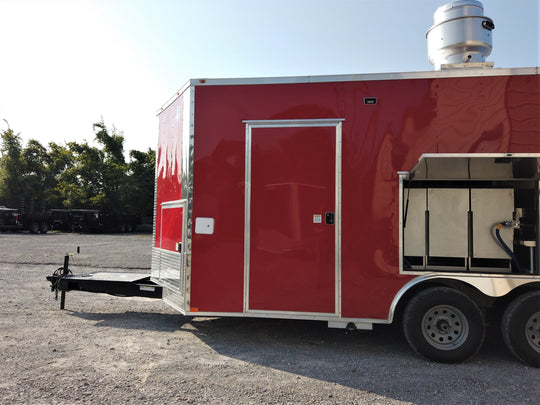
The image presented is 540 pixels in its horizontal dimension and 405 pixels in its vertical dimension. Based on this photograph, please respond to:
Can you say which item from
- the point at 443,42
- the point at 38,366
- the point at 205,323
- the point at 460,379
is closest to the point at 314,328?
the point at 205,323

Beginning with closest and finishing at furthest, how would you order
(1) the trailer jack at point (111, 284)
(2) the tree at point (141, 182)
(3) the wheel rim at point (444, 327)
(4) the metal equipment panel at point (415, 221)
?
(3) the wheel rim at point (444, 327) < (4) the metal equipment panel at point (415, 221) < (1) the trailer jack at point (111, 284) < (2) the tree at point (141, 182)

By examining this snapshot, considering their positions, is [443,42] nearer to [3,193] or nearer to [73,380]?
[73,380]

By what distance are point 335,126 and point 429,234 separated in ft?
5.85

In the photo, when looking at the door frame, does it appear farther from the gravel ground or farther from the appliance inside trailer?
the appliance inside trailer

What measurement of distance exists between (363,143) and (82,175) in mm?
31551

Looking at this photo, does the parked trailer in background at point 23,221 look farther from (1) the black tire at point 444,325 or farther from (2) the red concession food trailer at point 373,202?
(1) the black tire at point 444,325

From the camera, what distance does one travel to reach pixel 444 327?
4078 millimetres

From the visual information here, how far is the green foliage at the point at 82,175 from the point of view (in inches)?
1181

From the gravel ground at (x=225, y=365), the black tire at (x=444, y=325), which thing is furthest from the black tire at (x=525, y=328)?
the black tire at (x=444, y=325)

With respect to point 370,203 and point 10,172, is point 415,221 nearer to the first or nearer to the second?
point 370,203

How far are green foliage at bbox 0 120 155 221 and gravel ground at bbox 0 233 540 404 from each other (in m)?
25.2

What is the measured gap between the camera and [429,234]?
4.59m

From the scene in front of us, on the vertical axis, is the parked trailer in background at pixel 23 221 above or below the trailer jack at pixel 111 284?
above

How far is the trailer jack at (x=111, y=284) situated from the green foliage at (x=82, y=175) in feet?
78.4
